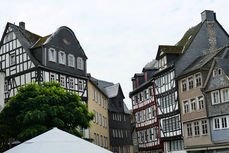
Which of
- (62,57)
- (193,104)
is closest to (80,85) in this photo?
(62,57)

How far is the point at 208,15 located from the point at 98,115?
63.5 feet

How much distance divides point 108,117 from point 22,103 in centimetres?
3050

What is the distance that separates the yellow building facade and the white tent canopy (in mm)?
34816

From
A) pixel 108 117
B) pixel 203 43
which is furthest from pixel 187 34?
pixel 108 117

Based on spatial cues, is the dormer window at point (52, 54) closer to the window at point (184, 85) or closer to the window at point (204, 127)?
the window at point (184, 85)

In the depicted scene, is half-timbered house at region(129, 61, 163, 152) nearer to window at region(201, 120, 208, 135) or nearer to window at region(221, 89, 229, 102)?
window at region(201, 120, 208, 135)

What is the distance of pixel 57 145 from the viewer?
9867 millimetres

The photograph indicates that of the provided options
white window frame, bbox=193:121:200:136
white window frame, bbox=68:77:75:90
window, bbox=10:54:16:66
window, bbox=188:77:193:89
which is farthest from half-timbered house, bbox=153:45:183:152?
window, bbox=10:54:16:66

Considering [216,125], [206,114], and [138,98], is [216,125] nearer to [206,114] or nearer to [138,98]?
[206,114]

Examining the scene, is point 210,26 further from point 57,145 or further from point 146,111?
point 57,145

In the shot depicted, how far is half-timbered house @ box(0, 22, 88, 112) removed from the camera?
39.8 meters

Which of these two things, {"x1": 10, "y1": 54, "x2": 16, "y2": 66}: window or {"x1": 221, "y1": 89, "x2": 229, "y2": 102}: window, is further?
{"x1": 10, "y1": 54, "x2": 16, "y2": 66}: window

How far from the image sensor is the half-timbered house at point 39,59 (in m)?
39.8

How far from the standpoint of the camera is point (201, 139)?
36281mm
